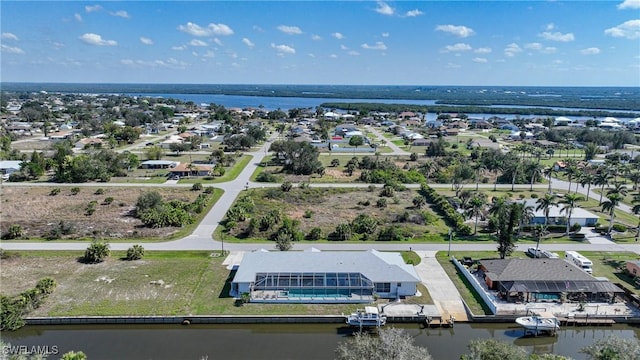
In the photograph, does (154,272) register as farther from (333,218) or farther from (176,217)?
(333,218)

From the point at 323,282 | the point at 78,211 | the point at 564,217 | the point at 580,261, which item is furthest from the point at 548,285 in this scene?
the point at 78,211

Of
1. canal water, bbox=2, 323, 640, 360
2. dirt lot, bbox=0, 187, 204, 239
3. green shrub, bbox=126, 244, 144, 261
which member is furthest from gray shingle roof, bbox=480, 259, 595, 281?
dirt lot, bbox=0, 187, 204, 239

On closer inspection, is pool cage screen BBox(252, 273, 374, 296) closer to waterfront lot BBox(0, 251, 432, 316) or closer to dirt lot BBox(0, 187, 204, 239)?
waterfront lot BBox(0, 251, 432, 316)

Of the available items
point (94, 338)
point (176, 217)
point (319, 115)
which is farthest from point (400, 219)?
point (319, 115)

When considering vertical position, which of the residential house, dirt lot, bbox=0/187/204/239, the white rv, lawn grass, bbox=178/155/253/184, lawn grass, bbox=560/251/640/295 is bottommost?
lawn grass, bbox=560/251/640/295

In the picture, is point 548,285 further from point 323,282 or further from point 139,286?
point 139,286

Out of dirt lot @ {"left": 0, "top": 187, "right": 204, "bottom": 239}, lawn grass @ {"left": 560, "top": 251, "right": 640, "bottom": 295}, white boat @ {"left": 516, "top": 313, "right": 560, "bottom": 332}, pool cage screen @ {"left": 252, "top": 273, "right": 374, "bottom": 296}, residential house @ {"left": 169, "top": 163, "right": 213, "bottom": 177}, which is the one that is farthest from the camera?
residential house @ {"left": 169, "top": 163, "right": 213, "bottom": 177}

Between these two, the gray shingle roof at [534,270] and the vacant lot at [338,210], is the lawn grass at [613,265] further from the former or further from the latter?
the vacant lot at [338,210]
